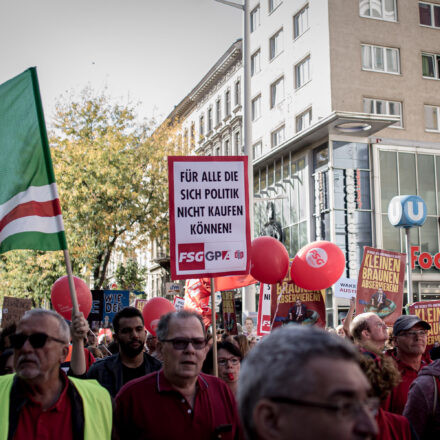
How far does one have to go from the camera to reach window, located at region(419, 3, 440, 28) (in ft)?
95.0

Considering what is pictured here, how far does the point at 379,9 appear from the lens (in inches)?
1118

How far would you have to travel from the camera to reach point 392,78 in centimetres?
2798

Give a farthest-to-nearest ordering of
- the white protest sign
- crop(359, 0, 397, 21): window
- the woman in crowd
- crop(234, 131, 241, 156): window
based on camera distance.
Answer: crop(234, 131, 241, 156): window < crop(359, 0, 397, 21): window < the white protest sign < the woman in crowd

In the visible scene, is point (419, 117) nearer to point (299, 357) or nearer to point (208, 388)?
point (208, 388)

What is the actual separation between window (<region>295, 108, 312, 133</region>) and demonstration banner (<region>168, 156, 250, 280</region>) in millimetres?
23302

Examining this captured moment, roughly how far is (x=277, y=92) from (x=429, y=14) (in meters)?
7.69

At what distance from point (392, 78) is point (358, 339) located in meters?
24.5

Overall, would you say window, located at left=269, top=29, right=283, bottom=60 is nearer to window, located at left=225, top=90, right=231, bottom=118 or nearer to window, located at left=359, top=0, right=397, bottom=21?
window, located at left=359, top=0, right=397, bottom=21

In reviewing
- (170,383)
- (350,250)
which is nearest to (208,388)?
(170,383)

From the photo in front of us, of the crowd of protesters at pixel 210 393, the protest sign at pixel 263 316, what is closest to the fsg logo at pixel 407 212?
the protest sign at pixel 263 316

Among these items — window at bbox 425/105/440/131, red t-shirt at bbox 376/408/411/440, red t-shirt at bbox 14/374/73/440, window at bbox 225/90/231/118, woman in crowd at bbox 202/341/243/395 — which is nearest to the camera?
red t-shirt at bbox 14/374/73/440

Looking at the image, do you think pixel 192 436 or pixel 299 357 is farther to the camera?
pixel 192 436

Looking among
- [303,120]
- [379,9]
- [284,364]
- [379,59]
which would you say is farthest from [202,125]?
[284,364]

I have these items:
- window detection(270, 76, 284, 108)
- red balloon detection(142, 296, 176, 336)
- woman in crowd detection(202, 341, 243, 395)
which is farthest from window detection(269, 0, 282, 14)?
woman in crowd detection(202, 341, 243, 395)
